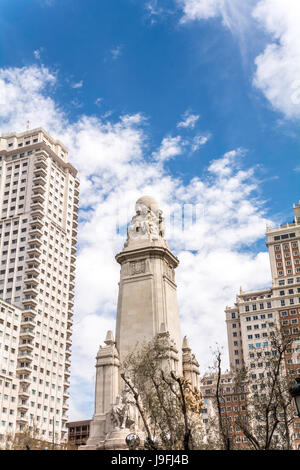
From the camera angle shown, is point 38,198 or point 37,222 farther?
point 38,198

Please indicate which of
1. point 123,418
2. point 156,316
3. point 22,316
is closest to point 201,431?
point 123,418

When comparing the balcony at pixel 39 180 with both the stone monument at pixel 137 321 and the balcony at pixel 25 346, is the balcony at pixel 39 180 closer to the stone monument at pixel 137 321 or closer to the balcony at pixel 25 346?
the balcony at pixel 25 346

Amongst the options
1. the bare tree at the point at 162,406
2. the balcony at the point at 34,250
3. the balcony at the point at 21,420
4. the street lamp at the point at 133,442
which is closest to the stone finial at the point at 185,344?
the bare tree at the point at 162,406

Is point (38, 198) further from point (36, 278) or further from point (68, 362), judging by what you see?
point (68, 362)

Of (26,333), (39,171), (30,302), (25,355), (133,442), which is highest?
(39,171)

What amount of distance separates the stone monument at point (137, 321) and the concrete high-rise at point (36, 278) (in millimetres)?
49469

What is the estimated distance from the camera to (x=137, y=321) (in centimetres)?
4012

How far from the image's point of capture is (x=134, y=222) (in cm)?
4622

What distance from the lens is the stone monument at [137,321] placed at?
34500 mm

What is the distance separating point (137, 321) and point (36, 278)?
2492 inches

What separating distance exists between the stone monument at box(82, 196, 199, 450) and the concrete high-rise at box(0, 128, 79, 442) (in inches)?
1948

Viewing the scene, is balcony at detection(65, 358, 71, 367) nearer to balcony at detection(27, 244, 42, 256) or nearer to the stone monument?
balcony at detection(27, 244, 42, 256)

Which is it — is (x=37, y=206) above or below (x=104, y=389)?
above

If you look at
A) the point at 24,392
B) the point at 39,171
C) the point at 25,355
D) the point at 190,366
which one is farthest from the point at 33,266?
the point at 190,366
